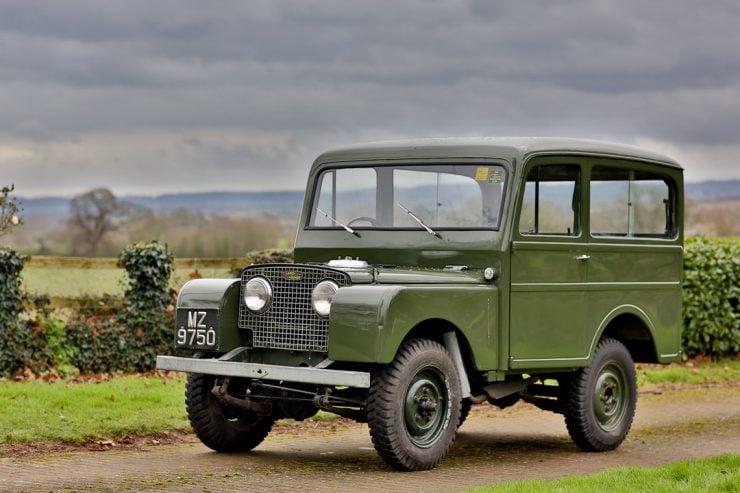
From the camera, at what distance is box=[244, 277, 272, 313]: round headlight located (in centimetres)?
920

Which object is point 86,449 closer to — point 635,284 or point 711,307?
point 635,284

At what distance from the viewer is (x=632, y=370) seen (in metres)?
10.8

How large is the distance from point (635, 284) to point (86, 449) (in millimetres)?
4914

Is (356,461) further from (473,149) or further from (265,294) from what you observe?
(473,149)

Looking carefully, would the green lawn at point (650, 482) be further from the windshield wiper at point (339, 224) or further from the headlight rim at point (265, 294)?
the windshield wiper at point (339, 224)

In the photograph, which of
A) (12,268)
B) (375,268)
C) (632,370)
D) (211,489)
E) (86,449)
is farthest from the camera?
(12,268)

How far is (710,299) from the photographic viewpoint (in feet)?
58.2

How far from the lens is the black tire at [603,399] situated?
10289 millimetres

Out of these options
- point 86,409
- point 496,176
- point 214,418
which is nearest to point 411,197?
point 496,176

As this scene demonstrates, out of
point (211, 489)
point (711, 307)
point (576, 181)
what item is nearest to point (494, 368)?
point (576, 181)

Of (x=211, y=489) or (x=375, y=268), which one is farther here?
(x=375, y=268)

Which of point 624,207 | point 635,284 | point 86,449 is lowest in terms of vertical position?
point 86,449

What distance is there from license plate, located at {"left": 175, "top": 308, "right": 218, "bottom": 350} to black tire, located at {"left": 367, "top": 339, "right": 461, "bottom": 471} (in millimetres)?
1465

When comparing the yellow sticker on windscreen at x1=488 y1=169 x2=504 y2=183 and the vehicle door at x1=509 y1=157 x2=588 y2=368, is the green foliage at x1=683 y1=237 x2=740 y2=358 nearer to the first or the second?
the vehicle door at x1=509 y1=157 x2=588 y2=368
